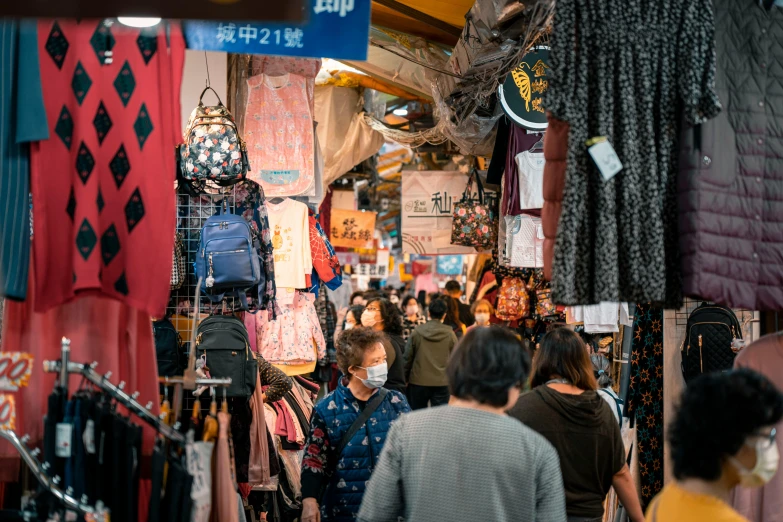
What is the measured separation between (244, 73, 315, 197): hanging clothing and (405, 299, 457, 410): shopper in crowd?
295 centimetres

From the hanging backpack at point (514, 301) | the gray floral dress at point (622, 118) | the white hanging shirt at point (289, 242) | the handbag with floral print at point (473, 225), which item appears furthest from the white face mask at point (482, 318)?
the gray floral dress at point (622, 118)

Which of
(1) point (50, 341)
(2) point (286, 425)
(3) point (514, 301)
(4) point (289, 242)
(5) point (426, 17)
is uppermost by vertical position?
(5) point (426, 17)

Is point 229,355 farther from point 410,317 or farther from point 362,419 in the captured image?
point 410,317

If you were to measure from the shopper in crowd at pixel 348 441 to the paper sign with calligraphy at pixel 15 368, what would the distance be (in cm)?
167

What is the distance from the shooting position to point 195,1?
8.21 feet

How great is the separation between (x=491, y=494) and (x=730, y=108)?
175 centimetres

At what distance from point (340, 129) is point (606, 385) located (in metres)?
4.83

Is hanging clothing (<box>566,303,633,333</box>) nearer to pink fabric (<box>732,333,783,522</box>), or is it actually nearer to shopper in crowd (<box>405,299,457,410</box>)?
shopper in crowd (<box>405,299,457,410</box>)

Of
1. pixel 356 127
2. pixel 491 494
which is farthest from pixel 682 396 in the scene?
pixel 356 127

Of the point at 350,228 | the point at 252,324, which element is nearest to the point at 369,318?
the point at 252,324

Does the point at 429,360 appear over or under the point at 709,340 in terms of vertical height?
under

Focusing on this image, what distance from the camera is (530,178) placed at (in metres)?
7.59

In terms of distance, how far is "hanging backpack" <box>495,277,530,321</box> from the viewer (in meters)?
9.95

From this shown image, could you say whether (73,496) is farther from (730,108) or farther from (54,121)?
(730,108)
